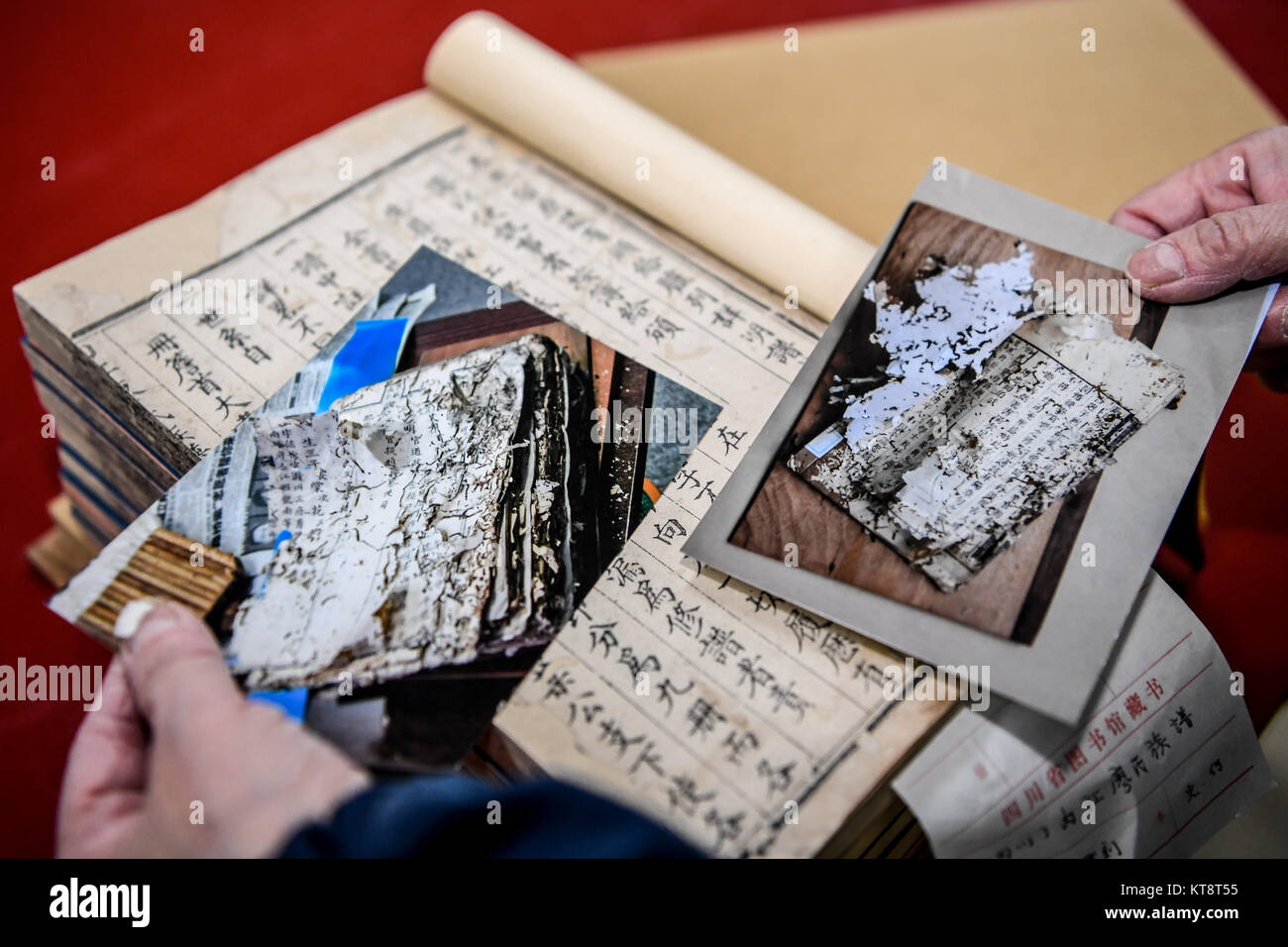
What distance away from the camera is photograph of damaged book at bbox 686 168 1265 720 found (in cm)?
54

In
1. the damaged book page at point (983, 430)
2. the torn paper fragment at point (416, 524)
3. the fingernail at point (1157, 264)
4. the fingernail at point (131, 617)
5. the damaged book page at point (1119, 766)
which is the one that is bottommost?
the damaged book page at point (1119, 766)

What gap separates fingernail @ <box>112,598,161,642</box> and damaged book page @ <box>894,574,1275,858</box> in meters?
0.48

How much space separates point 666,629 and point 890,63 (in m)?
0.83

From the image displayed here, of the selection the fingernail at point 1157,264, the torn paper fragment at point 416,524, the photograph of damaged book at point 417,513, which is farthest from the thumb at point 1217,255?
the torn paper fragment at point 416,524

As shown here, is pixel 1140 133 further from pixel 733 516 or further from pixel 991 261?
pixel 733 516

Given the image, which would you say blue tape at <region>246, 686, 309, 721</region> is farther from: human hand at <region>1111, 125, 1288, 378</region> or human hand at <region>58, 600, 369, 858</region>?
human hand at <region>1111, 125, 1288, 378</region>

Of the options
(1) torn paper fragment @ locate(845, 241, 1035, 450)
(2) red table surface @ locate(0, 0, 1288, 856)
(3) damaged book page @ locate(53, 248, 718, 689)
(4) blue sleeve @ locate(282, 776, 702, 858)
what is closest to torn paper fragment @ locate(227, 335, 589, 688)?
(3) damaged book page @ locate(53, 248, 718, 689)

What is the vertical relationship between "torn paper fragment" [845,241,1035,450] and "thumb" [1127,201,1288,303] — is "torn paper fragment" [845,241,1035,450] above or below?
below

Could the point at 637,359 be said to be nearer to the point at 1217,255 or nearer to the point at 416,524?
the point at 416,524

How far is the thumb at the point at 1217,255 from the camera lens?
0.62 m

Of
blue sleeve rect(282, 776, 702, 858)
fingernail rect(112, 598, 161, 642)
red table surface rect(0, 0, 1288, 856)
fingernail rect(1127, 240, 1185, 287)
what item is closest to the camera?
blue sleeve rect(282, 776, 702, 858)

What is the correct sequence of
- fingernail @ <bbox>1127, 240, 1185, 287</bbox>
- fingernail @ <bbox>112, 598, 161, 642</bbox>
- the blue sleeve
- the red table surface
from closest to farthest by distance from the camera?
the blue sleeve
fingernail @ <bbox>112, 598, 161, 642</bbox>
fingernail @ <bbox>1127, 240, 1185, 287</bbox>
the red table surface

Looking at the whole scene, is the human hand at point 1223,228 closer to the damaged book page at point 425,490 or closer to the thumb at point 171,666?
the damaged book page at point 425,490

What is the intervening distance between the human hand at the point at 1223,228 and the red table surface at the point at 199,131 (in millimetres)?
196
